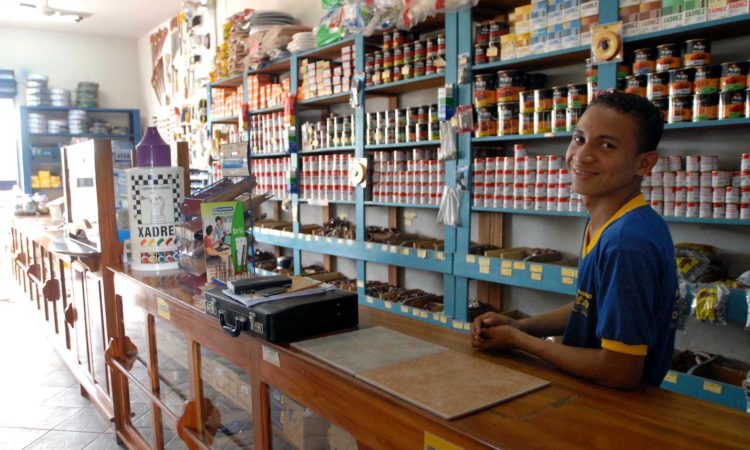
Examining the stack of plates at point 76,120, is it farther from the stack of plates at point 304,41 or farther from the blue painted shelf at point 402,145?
the blue painted shelf at point 402,145

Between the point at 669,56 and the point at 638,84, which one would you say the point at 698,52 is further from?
the point at 638,84

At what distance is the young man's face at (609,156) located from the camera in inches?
51.2

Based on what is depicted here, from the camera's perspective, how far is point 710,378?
252 centimetres

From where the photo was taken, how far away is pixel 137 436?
2676 millimetres

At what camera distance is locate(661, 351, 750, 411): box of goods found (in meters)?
2.30

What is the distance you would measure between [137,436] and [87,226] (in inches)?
43.3

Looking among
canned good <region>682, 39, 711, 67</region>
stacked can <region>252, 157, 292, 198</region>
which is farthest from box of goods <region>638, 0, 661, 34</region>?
stacked can <region>252, 157, 292, 198</region>

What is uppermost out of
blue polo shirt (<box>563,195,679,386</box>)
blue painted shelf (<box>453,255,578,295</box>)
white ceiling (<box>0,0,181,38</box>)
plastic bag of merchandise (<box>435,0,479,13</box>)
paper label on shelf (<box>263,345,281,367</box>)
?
white ceiling (<box>0,0,181,38</box>)

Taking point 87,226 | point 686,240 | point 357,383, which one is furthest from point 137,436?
point 686,240

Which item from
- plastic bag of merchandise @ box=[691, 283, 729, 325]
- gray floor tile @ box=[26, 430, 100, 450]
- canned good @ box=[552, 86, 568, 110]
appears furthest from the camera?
gray floor tile @ box=[26, 430, 100, 450]

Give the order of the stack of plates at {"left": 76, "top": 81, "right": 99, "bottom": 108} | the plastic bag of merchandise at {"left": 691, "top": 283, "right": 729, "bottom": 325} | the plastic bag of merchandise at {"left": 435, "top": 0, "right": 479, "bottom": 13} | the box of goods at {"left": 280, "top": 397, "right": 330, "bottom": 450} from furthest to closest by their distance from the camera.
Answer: the stack of plates at {"left": 76, "top": 81, "right": 99, "bottom": 108} < the plastic bag of merchandise at {"left": 435, "top": 0, "right": 479, "bottom": 13} < the plastic bag of merchandise at {"left": 691, "top": 283, "right": 729, "bottom": 325} < the box of goods at {"left": 280, "top": 397, "right": 330, "bottom": 450}

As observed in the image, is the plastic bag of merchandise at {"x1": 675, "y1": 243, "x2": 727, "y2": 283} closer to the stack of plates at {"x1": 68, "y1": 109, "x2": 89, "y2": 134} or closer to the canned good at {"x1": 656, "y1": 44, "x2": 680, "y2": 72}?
the canned good at {"x1": 656, "y1": 44, "x2": 680, "y2": 72}

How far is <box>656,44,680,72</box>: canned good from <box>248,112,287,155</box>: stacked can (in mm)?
3276

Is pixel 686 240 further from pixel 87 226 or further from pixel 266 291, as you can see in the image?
pixel 87 226
